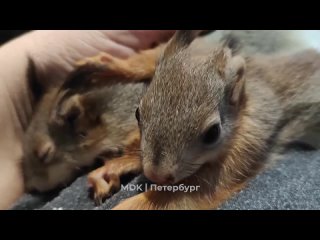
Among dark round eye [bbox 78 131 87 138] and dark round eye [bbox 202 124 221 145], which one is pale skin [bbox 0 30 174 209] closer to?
dark round eye [bbox 78 131 87 138]

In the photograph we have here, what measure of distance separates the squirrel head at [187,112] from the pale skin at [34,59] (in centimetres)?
14

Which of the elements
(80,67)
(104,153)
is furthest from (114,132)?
(80,67)

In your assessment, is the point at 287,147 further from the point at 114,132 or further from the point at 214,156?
the point at 114,132

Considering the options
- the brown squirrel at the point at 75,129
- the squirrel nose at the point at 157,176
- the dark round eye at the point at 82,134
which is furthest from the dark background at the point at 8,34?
the squirrel nose at the point at 157,176

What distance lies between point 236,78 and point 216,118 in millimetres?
99

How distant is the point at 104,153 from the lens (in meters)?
0.98

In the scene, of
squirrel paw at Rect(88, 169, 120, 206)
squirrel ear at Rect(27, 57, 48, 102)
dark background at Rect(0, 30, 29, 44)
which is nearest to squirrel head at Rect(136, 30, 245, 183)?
squirrel paw at Rect(88, 169, 120, 206)

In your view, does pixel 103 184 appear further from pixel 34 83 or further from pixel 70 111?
pixel 34 83

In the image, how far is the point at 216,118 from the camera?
0.89m

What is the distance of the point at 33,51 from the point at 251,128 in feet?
1.62

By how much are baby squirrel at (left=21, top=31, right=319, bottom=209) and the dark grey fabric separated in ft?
0.07

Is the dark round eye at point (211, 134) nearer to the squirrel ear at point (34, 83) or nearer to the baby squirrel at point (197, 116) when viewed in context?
the baby squirrel at point (197, 116)

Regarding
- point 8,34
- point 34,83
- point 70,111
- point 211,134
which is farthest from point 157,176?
point 8,34

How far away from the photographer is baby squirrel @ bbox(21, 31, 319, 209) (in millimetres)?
879
